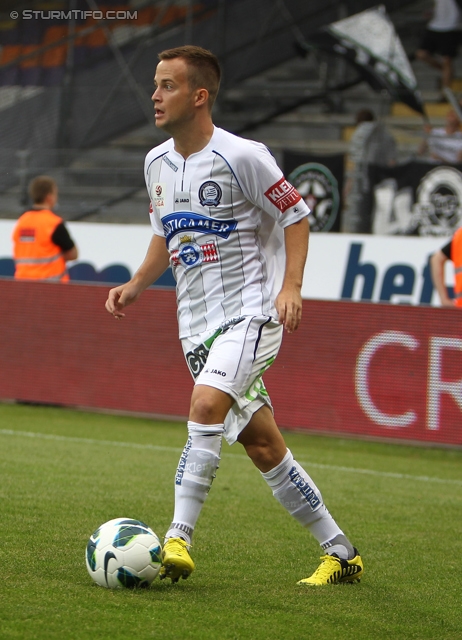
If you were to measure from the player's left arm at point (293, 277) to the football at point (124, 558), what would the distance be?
968 millimetres

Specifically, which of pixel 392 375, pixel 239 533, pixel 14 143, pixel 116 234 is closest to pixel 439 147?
pixel 116 234

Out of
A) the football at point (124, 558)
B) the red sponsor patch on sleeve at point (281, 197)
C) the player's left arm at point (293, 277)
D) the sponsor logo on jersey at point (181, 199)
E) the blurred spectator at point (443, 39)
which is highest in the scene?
the blurred spectator at point (443, 39)

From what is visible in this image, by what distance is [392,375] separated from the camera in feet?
31.4

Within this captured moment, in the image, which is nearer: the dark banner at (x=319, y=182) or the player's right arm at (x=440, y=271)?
the player's right arm at (x=440, y=271)

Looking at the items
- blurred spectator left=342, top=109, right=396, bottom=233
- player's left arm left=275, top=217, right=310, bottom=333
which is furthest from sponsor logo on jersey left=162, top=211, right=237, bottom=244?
blurred spectator left=342, top=109, right=396, bottom=233

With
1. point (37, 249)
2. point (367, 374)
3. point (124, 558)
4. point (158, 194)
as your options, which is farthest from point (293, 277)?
point (37, 249)

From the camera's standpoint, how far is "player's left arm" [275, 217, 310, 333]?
4.10 metres

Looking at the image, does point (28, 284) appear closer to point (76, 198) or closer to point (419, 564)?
point (76, 198)

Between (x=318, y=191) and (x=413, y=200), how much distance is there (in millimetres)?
1319

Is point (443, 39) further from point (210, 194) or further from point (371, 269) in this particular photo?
point (210, 194)

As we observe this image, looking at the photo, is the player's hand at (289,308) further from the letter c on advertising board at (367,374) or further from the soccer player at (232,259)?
the letter c on advertising board at (367,374)

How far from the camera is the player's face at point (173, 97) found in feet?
14.1

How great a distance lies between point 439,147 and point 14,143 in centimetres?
686

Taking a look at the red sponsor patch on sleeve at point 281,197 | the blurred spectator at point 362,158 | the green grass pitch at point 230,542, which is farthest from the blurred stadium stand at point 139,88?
the red sponsor patch on sleeve at point 281,197
